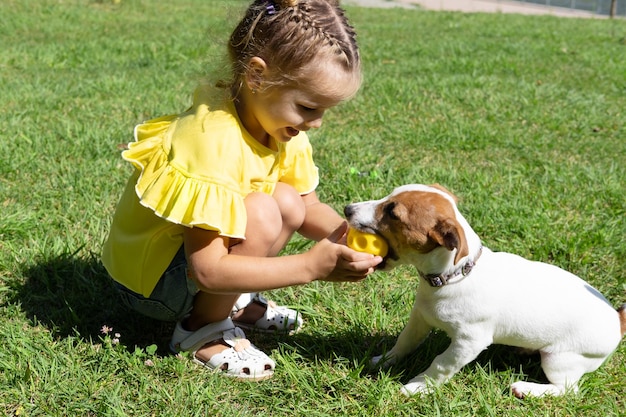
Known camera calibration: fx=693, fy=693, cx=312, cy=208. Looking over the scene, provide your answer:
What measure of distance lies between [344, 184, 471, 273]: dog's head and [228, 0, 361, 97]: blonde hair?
469 mm

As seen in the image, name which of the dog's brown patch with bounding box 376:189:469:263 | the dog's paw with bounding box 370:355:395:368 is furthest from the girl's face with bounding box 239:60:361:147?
the dog's paw with bounding box 370:355:395:368

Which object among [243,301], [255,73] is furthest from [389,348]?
[255,73]

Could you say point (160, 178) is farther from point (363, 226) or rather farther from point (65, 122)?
point (65, 122)

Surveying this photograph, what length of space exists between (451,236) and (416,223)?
0.15 meters

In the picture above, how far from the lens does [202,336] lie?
8.39 ft

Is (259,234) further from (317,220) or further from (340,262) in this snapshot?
(317,220)

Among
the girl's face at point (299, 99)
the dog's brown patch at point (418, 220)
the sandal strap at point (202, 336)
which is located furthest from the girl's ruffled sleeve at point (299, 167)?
the sandal strap at point (202, 336)

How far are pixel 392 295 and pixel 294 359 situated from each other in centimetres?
65

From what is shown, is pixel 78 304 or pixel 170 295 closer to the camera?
pixel 170 295

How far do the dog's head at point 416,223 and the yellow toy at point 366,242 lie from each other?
0.02 meters

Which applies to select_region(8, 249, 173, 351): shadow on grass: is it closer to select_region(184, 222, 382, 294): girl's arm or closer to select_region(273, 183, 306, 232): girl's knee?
select_region(184, 222, 382, 294): girl's arm

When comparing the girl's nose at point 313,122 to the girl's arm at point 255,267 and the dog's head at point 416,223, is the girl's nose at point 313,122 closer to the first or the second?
the dog's head at point 416,223

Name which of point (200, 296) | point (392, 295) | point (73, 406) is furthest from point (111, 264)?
Result: point (392, 295)

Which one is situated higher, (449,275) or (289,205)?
(289,205)
